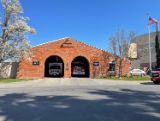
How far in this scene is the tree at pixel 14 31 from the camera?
154ft

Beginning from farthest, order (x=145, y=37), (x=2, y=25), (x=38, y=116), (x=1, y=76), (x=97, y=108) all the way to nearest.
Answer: (x=145, y=37) < (x=1, y=76) < (x=2, y=25) < (x=97, y=108) < (x=38, y=116)

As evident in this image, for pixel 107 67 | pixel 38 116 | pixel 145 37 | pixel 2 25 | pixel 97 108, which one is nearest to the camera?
pixel 38 116

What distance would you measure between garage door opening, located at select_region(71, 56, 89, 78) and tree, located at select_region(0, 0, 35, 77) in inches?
448

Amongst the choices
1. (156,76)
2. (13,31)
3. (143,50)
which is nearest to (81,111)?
(156,76)

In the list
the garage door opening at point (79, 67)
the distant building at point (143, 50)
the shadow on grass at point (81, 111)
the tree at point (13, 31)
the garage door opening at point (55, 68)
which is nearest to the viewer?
the shadow on grass at point (81, 111)

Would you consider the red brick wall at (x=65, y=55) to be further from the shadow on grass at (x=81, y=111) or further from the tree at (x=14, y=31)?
the shadow on grass at (x=81, y=111)

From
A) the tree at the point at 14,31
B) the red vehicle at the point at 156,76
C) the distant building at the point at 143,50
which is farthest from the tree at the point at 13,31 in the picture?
the distant building at the point at 143,50

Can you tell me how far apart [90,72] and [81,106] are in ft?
126

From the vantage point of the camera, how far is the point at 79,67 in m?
58.0

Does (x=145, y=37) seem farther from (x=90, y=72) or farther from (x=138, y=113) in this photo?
(x=138, y=113)

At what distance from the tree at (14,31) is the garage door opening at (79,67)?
1137 centimetres

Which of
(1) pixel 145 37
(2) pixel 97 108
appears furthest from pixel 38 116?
(1) pixel 145 37

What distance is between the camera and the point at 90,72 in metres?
53.9

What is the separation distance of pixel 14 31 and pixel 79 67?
1408cm
